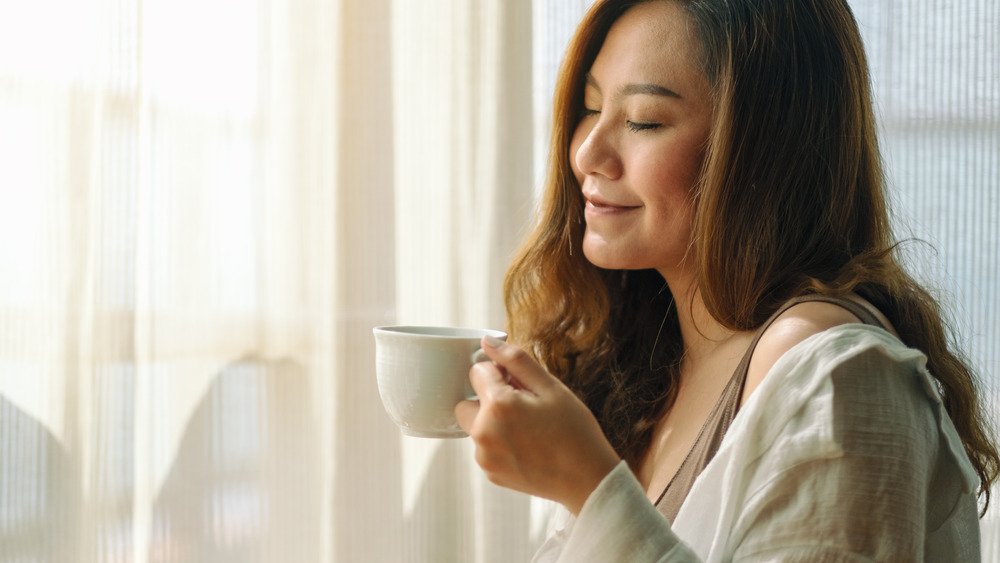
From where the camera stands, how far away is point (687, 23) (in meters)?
0.92

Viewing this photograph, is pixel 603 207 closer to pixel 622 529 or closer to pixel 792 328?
pixel 792 328

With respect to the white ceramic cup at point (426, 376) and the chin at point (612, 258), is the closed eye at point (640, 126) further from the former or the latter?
the white ceramic cup at point (426, 376)

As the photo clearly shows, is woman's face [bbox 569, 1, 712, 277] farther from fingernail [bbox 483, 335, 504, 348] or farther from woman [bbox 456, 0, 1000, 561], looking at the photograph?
fingernail [bbox 483, 335, 504, 348]

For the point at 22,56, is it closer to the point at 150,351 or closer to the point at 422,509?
the point at 150,351

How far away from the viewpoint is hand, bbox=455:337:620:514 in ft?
2.31

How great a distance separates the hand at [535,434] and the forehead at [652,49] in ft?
1.21

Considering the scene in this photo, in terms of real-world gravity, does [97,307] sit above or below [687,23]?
below

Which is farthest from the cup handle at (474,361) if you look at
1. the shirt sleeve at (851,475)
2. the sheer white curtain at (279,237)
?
the sheer white curtain at (279,237)

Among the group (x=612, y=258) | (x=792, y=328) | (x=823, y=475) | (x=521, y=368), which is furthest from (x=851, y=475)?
(x=612, y=258)

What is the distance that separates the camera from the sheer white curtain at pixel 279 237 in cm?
134

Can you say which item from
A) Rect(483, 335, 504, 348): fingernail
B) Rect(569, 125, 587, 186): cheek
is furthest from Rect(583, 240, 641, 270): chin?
Rect(483, 335, 504, 348): fingernail

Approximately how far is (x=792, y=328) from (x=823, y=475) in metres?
0.14

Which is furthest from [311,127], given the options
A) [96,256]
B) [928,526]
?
[928,526]

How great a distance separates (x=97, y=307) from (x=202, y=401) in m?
0.23
